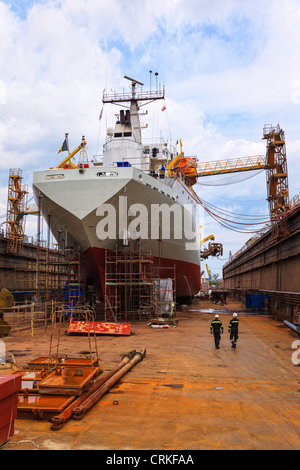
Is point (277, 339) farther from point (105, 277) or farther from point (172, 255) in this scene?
point (172, 255)

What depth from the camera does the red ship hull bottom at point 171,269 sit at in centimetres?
1892

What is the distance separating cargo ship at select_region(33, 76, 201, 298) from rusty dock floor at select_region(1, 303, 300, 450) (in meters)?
7.43

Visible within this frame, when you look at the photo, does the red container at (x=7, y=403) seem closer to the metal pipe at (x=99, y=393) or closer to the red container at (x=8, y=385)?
the red container at (x=8, y=385)

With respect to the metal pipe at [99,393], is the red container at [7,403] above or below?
above

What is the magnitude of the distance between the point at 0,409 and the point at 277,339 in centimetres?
1168

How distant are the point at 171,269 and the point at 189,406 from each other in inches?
693

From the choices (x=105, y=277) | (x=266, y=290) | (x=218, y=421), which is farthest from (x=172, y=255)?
(x=218, y=421)

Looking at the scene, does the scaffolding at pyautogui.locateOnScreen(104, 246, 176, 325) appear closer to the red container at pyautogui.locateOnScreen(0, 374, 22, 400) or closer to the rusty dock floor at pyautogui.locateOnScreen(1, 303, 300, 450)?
the rusty dock floor at pyautogui.locateOnScreen(1, 303, 300, 450)

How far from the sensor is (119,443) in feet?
15.0

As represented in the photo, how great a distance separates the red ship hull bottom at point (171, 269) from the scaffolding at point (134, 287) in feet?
1.28

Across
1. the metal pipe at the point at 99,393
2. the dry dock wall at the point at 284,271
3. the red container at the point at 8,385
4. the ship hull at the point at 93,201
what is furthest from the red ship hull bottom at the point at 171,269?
the red container at the point at 8,385

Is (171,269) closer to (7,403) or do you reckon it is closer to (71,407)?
(71,407)

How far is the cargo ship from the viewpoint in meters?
17.2

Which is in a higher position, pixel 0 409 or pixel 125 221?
pixel 125 221
